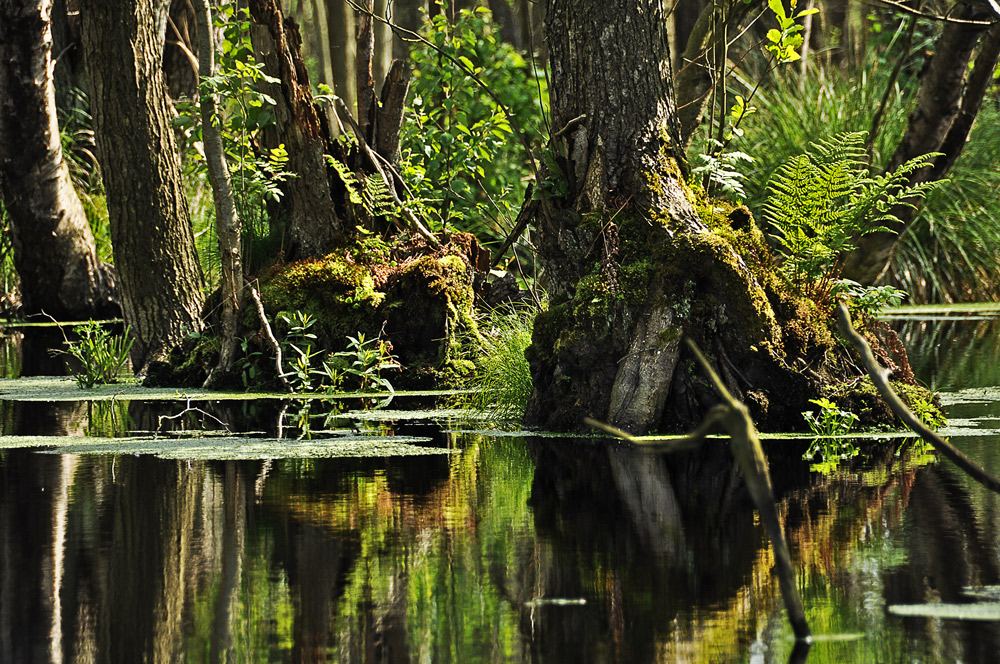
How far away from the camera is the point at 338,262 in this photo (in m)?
9.78

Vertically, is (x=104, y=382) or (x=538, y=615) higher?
(x=104, y=382)

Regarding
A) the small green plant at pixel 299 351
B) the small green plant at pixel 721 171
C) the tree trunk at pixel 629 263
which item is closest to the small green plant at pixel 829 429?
the tree trunk at pixel 629 263

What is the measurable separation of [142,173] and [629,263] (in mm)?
4594

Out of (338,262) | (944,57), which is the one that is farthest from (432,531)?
(944,57)

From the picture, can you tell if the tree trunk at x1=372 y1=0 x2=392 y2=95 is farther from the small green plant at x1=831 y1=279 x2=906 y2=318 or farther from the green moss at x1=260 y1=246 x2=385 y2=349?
the small green plant at x1=831 y1=279 x2=906 y2=318

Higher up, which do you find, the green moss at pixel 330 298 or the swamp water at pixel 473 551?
the green moss at pixel 330 298

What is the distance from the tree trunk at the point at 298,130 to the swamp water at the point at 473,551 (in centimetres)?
337

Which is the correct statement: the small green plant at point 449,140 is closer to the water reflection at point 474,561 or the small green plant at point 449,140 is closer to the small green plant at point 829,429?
the small green plant at point 829,429

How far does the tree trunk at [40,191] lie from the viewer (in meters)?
14.9

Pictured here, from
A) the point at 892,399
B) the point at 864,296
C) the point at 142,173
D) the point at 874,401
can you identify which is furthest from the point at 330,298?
the point at 892,399

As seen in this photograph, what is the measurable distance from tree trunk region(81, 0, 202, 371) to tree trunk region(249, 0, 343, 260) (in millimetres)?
836

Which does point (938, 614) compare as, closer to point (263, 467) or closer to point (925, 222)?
point (263, 467)

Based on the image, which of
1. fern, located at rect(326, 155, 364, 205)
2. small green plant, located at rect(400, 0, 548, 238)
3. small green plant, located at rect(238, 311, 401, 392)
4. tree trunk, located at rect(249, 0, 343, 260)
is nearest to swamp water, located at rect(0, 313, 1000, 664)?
small green plant, located at rect(238, 311, 401, 392)

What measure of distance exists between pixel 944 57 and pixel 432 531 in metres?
7.47
